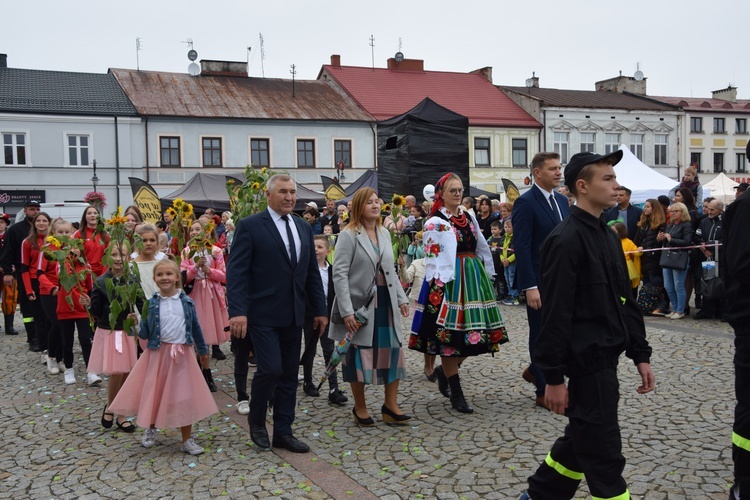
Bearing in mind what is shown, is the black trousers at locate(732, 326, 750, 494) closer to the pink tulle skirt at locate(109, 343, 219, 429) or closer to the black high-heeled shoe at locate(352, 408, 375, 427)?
the black high-heeled shoe at locate(352, 408, 375, 427)

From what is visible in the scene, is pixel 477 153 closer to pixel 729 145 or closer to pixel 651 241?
pixel 729 145

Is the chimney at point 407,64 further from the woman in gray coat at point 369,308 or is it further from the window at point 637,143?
the woman in gray coat at point 369,308

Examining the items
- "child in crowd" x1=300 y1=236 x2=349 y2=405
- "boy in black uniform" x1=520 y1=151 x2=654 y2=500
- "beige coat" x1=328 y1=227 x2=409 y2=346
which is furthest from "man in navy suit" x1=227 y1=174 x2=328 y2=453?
"boy in black uniform" x1=520 y1=151 x2=654 y2=500

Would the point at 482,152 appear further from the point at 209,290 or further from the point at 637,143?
the point at 209,290

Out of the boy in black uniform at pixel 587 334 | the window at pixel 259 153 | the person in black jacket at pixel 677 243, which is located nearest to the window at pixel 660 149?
the window at pixel 259 153

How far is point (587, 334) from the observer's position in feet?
11.4

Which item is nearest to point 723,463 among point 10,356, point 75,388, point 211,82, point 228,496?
point 228,496

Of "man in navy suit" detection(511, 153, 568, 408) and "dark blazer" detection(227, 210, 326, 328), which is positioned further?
"man in navy suit" detection(511, 153, 568, 408)

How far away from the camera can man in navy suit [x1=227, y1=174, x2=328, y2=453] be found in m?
5.62

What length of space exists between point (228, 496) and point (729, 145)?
54.0 meters

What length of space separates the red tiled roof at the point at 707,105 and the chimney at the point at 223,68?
29011mm

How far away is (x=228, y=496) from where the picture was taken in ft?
15.7

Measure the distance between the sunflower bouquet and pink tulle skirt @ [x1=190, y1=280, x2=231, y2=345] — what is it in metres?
0.48

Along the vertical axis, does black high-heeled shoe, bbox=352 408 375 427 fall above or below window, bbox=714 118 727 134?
below
